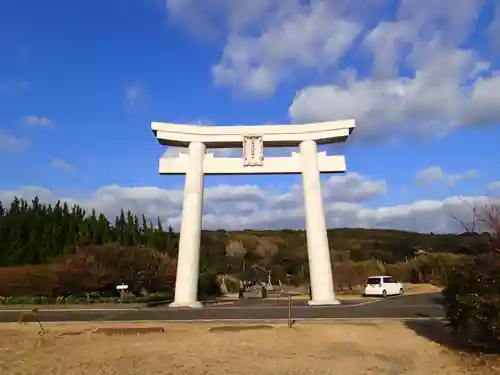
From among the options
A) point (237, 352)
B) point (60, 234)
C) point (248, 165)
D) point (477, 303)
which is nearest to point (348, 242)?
point (60, 234)

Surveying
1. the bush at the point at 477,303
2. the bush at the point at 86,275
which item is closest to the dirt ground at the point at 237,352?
the bush at the point at 477,303

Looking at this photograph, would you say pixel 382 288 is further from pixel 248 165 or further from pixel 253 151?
pixel 253 151

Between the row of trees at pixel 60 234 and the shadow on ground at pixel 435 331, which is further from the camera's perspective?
the row of trees at pixel 60 234

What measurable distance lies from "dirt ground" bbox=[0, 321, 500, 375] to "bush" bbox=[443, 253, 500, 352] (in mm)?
541

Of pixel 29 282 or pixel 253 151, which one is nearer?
pixel 253 151

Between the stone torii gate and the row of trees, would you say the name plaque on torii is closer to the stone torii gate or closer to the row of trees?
the stone torii gate

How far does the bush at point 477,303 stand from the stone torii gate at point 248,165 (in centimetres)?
1116

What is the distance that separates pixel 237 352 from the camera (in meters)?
10.0

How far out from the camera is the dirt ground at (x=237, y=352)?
29.1 ft

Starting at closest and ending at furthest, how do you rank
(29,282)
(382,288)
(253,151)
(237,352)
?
1. (237,352)
2. (253,151)
3. (29,282)
4. (382,288)

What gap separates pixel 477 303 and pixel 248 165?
44.8ft

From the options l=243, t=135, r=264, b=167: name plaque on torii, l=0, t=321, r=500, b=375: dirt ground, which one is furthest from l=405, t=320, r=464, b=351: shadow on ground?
l=243, t=135, r=264, b=167: name plaque on torii

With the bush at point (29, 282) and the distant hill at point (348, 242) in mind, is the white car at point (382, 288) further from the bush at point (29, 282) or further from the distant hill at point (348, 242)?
the distant hill at point (348, 242)

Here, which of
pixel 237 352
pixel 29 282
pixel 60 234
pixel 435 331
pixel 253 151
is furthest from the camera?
pixel 60 234
